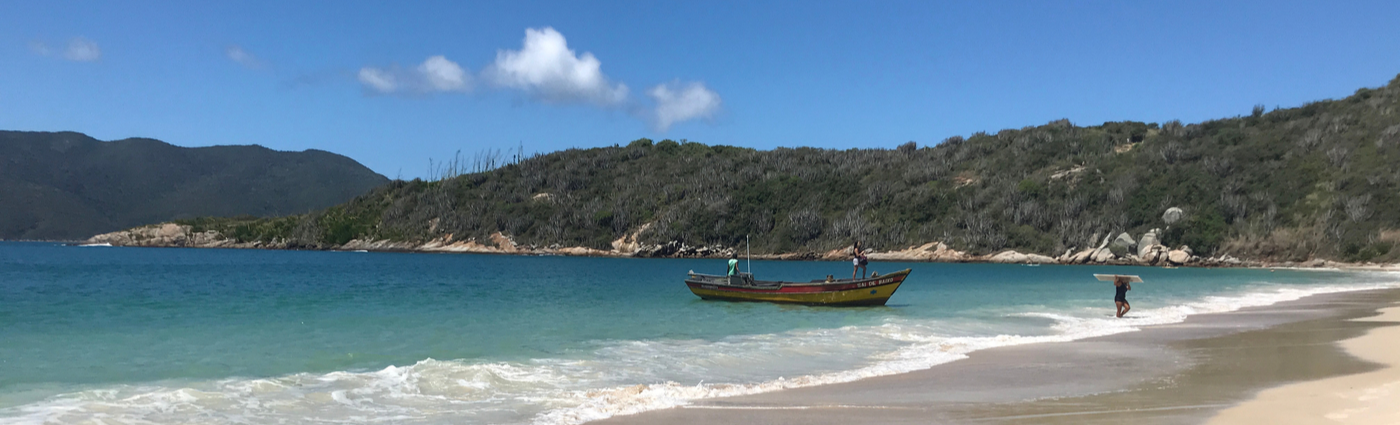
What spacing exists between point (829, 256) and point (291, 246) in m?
72.1

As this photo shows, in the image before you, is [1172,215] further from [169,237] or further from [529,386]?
[169,237]

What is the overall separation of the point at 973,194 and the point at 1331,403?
7704 cm

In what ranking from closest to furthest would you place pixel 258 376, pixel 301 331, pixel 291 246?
pixel 258 376
pixel 301 331
pixel 291 246

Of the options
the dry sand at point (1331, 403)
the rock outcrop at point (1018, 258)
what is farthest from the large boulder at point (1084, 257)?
the dry sand at point (1331, 403)

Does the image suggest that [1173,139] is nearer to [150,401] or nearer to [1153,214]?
[1153,214]

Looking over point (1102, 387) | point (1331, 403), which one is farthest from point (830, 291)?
point (1331, 403)

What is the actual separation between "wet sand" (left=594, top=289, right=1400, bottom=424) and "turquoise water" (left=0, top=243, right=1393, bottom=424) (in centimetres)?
82

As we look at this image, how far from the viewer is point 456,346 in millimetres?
15023

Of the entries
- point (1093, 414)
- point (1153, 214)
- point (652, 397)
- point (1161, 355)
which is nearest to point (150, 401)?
point (652, 397)

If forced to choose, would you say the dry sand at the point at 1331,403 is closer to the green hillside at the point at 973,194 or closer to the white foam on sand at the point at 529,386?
the white foam on sand at the point at 529,386

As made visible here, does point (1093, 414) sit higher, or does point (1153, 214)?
point (1153, 214)

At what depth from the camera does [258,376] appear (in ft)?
37.4

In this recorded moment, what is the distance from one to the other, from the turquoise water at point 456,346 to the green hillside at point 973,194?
39409 millimetres

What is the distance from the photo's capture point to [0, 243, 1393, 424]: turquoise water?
367 inches
